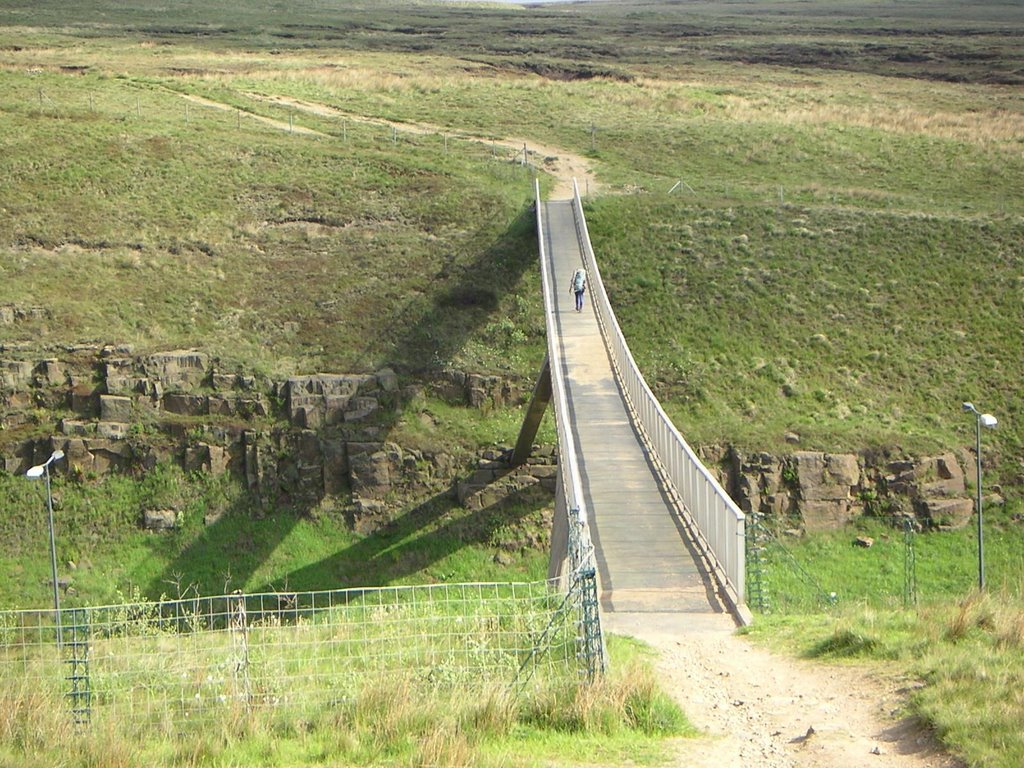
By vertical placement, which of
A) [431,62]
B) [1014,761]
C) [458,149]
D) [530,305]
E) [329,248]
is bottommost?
[1014,761]

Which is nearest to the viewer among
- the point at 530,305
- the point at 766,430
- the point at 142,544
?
the point at 142,544

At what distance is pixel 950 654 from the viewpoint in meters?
12.1

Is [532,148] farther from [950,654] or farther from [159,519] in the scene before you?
[950,654]

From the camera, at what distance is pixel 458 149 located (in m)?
52.7

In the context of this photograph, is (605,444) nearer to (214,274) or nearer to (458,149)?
(214,274)

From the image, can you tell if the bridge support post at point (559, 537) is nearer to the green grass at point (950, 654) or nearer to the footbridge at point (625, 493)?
the footbridge at point (625, 493)

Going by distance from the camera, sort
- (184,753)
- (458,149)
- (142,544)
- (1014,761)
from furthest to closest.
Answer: (458,149) < (142,544) < (184,753) < (1014,761)

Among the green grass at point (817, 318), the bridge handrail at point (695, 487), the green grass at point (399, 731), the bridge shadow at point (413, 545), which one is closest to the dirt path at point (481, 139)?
the green grass at point (817, 318)

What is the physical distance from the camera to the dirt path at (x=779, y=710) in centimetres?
1033

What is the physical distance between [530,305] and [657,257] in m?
5.46

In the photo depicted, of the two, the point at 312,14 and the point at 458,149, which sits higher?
the point at 312,14

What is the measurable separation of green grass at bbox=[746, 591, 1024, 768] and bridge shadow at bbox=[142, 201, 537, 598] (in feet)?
53.9

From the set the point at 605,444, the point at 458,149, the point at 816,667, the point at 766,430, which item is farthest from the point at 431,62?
the point at 816,667

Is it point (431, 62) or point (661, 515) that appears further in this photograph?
point (431, 62)
